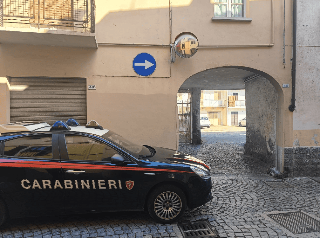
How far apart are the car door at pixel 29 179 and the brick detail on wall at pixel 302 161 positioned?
667 centimetres

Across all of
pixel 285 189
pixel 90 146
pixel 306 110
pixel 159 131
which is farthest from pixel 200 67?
pixel 90 146

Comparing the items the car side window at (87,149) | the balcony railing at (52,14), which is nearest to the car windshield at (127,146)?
the car side window at (87,149)

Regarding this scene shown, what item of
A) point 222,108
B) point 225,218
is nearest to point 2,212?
point 225,218

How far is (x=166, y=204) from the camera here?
4461mm

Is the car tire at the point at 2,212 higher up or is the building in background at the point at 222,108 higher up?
the building in background at the point at 222,108

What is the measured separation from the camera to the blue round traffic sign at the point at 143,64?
7.56 meters

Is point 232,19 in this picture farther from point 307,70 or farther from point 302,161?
point 302,161

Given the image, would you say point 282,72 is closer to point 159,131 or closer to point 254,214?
point 159,131

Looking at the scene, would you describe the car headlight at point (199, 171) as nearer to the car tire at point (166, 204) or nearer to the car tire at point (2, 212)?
the car tire at point (166, 204)

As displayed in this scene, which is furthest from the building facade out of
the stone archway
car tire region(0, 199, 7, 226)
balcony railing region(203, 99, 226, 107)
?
balcony railing region(203, 99, 226, 107)

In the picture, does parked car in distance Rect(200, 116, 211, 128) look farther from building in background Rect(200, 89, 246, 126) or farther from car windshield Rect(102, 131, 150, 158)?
car windshield Rect(102, 131, 150, 158)

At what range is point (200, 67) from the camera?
7.77m

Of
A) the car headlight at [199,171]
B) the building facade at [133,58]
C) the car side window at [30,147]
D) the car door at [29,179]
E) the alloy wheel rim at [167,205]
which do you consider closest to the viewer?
the car door at [29,179]

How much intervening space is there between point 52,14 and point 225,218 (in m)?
6.76
